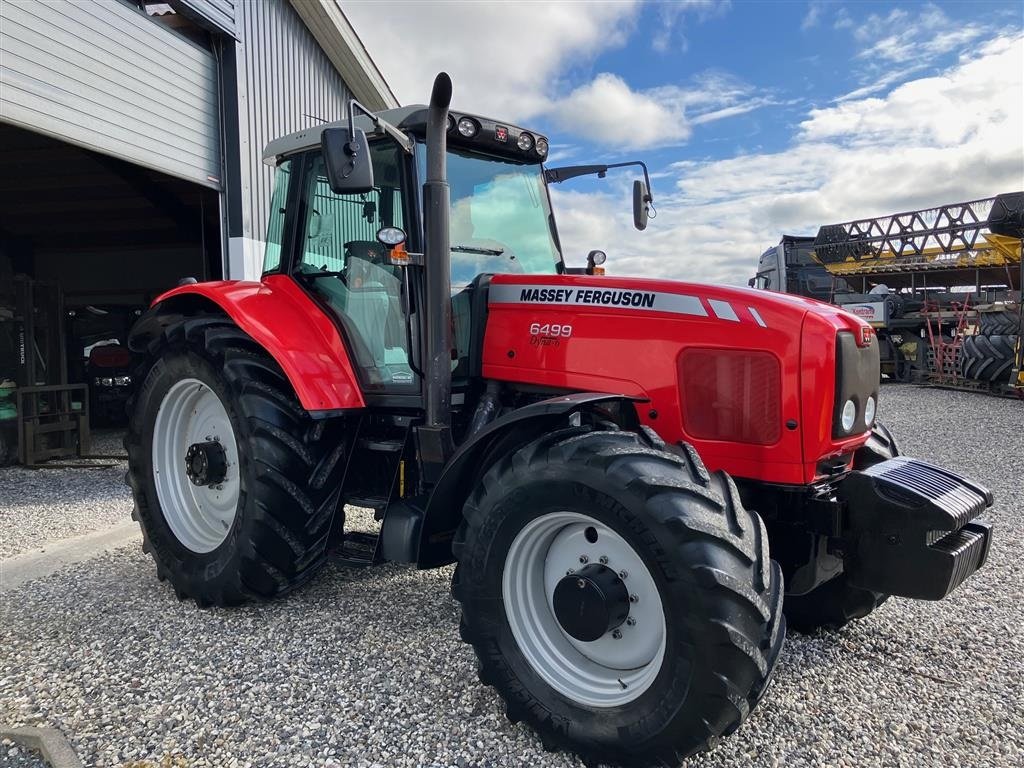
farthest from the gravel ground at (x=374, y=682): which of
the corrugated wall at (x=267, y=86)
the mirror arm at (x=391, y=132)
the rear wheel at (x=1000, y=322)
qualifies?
the rear wheel at (x=1000, y=322)

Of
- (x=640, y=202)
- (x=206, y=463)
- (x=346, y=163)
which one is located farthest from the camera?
(x=640, y=202)

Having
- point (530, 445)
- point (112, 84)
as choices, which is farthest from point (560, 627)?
point (112, 84)

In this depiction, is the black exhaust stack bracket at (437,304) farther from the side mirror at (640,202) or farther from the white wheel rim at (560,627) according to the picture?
the side mirror at (640,202)

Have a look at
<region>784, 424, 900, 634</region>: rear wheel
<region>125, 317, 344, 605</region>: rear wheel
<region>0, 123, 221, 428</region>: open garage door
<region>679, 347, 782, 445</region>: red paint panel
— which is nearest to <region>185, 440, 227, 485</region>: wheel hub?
<region>125, 317, 344, 605</region>: rear wheel

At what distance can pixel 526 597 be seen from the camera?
8.69 ft

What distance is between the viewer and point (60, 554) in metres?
4.60

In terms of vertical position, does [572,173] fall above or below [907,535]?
above

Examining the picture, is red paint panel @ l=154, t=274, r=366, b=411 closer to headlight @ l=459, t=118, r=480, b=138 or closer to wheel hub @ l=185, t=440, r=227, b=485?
wheel hub @ l=185, t=440, r=227, b=485

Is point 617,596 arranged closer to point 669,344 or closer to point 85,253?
point 669,344

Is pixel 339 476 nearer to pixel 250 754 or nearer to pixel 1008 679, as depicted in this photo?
pixel 250 754

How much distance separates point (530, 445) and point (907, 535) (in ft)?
4.19

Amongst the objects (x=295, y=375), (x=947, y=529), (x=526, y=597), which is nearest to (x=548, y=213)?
(x=295, y=375)

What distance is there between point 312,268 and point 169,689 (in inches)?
80.7

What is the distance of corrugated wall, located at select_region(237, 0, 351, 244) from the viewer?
771 centimetres
